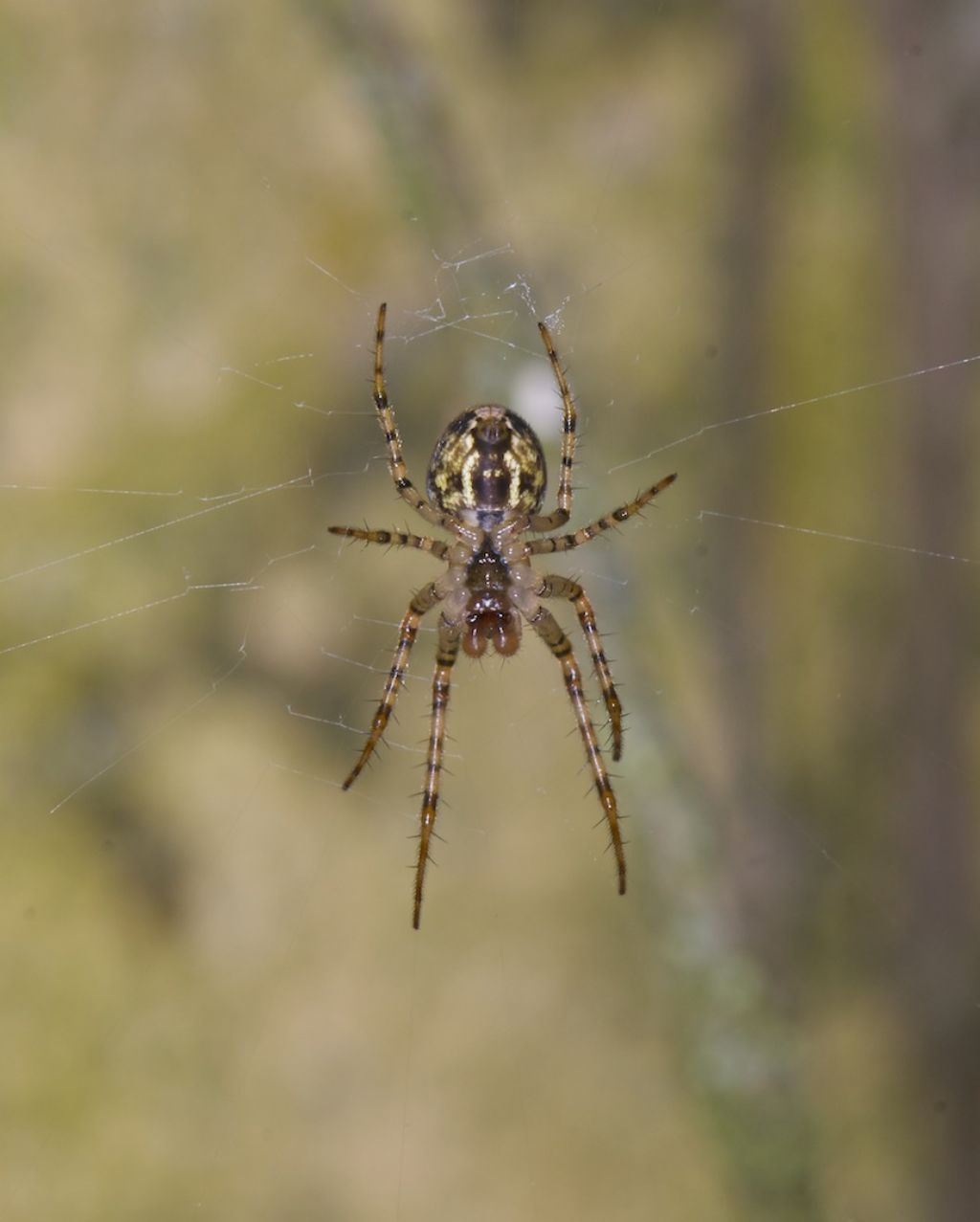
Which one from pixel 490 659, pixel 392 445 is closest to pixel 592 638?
pixel 392 445

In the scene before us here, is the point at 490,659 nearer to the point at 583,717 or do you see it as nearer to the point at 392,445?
the point at 583,717

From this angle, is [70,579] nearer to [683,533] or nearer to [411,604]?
[411,604]

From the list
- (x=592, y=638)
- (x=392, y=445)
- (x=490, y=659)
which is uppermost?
(x=490, y=659)

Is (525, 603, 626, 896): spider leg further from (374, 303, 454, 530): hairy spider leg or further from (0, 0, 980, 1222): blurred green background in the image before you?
(374, 303, 454, 530): hairy spider leg

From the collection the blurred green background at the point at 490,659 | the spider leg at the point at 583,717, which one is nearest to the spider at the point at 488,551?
the spider leg at the point at 583,717

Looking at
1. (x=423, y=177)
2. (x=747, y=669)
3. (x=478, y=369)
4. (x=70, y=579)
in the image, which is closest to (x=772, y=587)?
(x=747, y=669)

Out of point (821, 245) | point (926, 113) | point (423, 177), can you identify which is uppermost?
point (926, 113)
